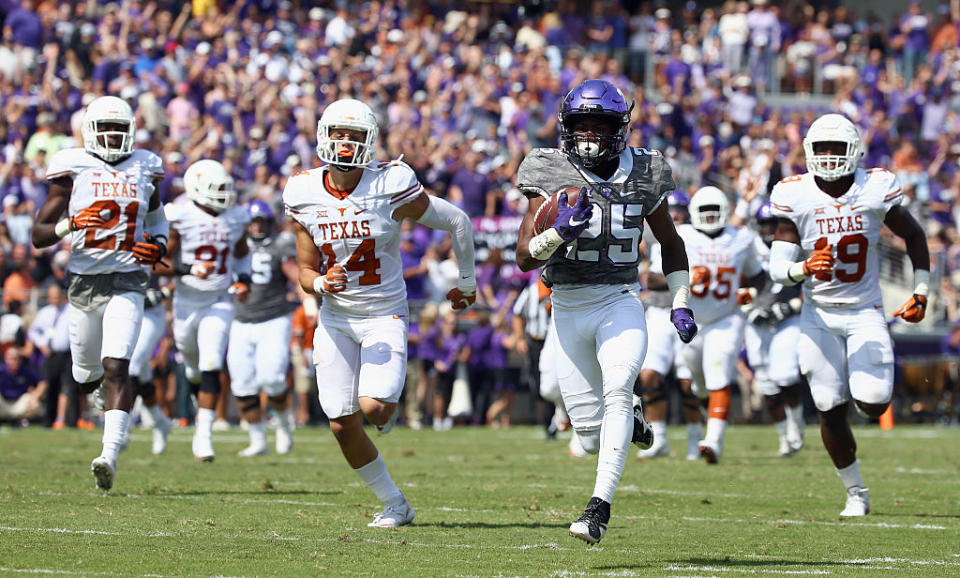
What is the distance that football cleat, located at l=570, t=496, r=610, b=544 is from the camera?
19.7 feet

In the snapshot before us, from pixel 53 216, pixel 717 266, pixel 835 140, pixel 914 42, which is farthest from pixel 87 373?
pixel 914 42

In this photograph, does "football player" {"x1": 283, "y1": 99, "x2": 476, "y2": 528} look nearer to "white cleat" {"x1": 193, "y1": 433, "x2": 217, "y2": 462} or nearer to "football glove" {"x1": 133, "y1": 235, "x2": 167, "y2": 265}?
"football glove" {"x1": 133, "y1": 235, "x2": 167, "y2": 265}

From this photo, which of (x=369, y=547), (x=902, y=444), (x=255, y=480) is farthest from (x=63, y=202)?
(x=902, y=444)

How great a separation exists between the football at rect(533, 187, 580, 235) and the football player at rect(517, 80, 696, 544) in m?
0.07

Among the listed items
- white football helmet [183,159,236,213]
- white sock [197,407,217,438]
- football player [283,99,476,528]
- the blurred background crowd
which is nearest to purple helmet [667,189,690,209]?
the blurred background crowd

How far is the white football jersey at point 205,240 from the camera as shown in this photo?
38.0 feet

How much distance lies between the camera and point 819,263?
25.3 feet

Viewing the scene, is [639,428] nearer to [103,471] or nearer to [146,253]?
[103,471]

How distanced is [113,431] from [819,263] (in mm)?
3955

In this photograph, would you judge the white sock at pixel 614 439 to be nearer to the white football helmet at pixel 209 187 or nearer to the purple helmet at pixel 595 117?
the purple helmet at pixel 595 117

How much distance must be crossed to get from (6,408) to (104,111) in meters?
9.15

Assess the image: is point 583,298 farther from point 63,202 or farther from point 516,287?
point 516,287

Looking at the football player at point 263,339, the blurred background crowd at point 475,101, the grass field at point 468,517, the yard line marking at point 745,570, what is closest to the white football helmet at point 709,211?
the grass field at point 468,517

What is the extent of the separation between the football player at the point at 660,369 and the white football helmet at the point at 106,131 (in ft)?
15.8
